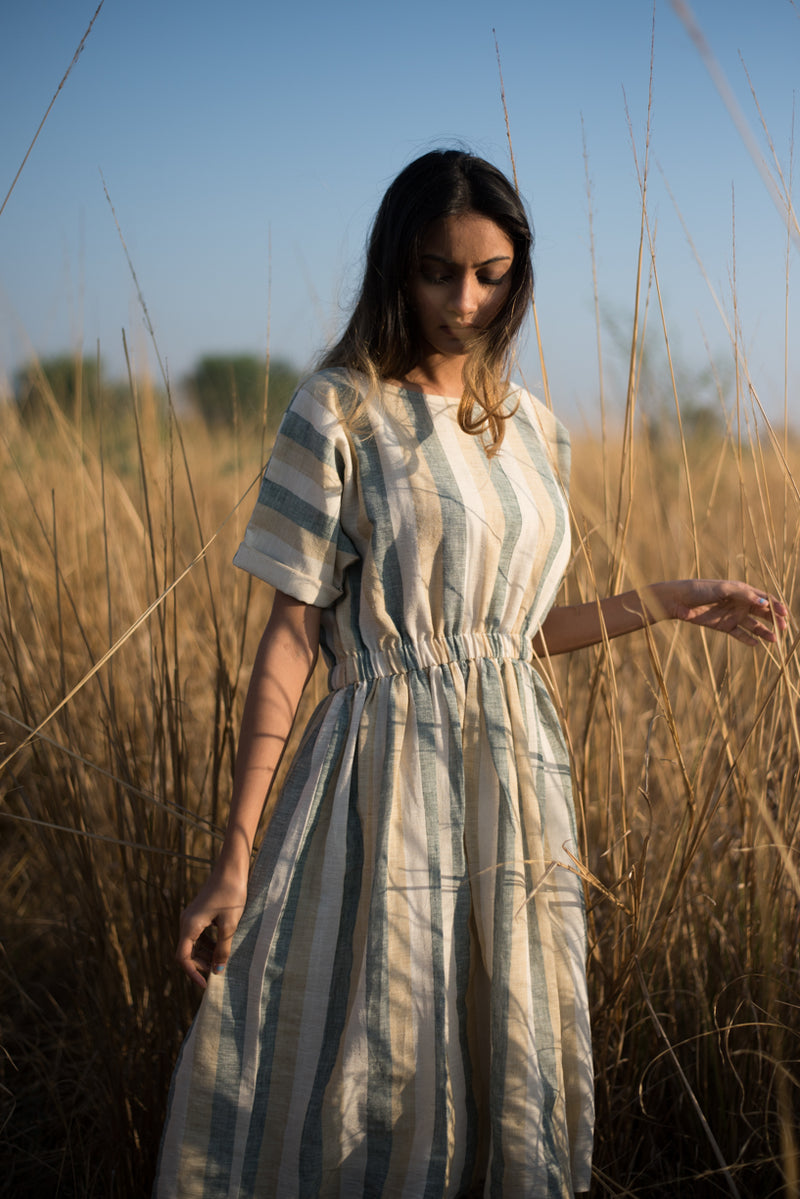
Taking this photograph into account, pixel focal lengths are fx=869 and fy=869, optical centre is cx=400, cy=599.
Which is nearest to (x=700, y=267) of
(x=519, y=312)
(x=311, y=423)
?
(x=519, y=312)

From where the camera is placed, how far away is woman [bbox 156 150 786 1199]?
34.5 inches

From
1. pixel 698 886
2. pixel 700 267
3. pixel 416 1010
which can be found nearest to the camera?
pixel 416 1010

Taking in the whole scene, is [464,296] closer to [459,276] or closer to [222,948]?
[459,276]

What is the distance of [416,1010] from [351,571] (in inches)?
18.1

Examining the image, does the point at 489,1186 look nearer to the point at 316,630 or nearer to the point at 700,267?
the point at 316,630

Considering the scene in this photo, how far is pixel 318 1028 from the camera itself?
884 mm

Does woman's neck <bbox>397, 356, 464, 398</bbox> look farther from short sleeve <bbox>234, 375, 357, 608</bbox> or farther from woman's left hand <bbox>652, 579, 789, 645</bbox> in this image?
woman's left hand <bbox>652, 579, 789, 645</bbox>

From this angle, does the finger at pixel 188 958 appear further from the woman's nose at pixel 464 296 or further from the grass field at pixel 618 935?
the woman's nose at pixel 464 296

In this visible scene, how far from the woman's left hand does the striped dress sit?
0.19 metres

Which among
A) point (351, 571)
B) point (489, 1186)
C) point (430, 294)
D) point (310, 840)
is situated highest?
point (430, 294)

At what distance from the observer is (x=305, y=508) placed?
0.92 metres

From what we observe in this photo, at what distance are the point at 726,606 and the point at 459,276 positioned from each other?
50cm

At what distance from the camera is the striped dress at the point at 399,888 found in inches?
34.4

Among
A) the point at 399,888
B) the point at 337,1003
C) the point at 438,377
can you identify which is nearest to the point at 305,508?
the point at 438,377
